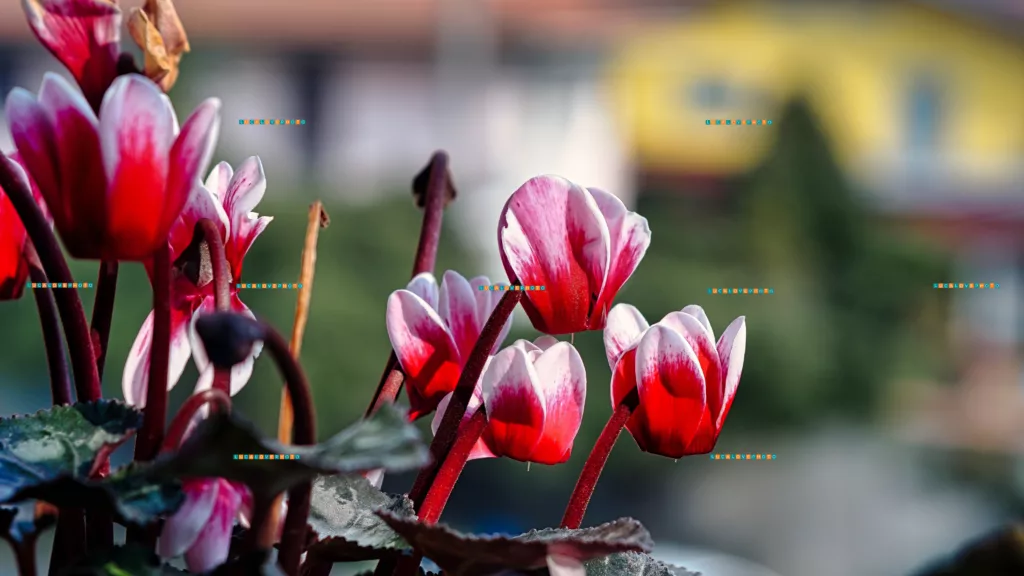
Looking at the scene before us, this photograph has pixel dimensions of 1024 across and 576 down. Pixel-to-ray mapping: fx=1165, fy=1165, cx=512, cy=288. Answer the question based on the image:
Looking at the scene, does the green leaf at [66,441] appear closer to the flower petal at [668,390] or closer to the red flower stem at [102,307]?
the red flower stem at [102,307]

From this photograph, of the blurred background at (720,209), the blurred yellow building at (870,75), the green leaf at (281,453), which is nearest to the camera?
the green leaf at (281,453)

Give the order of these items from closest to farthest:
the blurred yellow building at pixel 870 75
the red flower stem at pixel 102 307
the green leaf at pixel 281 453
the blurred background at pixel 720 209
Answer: the green leaf at pixel 281 453
the red flower stem at pixel 102 307
the blurred background at pixel 720 209
the blurred yellow building at pixel 870 75

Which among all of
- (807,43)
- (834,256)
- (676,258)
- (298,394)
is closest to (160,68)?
(298,394)

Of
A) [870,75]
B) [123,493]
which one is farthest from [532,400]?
[870,75]

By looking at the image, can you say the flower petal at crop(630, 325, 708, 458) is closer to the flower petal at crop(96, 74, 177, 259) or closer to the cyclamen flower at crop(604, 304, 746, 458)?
the cyclamen flower at crop(604, 304, 746, 458)

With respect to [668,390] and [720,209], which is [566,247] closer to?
[668,390]

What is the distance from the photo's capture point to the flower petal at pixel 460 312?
384mm

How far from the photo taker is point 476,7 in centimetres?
834

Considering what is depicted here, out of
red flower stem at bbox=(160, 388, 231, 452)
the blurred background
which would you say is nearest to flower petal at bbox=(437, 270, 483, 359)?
red flower stem at bbox=(160, 388, 231, 452)

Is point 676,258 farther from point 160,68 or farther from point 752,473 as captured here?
point 160,68

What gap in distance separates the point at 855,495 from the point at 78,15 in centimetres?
477

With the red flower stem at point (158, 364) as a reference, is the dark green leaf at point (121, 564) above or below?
below

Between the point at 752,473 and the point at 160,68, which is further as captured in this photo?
the point at 752,473

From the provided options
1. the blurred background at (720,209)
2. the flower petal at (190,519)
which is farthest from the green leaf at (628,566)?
the blurred background at (720,209)
